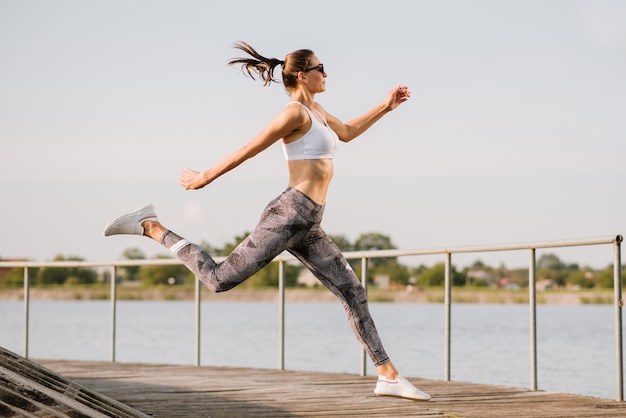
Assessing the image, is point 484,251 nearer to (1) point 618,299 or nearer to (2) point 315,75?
(1) point 618,299

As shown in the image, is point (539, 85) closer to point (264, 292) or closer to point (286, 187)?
point (264, 292)

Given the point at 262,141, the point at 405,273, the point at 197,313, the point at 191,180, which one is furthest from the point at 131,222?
the point at 405,273

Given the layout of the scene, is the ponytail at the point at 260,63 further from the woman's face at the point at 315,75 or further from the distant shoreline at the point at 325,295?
the distant shoreline at the point at 325,295

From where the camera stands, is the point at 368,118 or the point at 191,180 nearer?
the point at 191,180

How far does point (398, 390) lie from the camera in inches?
170

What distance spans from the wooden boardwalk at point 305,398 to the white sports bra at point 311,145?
1057 millimetres

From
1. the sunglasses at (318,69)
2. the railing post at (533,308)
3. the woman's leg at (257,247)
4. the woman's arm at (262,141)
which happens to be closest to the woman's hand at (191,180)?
the woman's arm at (262,141)

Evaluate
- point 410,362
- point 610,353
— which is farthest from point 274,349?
point 610,353

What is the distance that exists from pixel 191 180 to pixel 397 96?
1.00 m

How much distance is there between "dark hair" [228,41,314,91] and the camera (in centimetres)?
404

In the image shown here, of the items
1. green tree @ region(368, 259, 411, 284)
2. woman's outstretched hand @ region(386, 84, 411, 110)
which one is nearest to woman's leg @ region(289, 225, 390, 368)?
woman's outstretched hand @ region(386, 84, 411, 110)

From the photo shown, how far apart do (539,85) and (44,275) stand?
108 ft

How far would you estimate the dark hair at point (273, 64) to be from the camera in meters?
4.04

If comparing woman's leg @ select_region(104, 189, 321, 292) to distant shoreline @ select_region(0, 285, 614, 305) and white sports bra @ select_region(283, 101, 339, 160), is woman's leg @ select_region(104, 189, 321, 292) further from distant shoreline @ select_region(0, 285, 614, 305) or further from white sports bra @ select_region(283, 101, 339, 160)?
distant shoreline @ select_region(0, 285, 614, 305)
